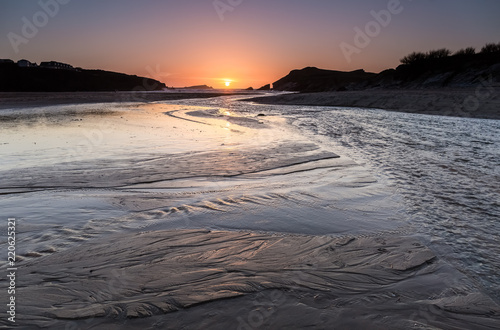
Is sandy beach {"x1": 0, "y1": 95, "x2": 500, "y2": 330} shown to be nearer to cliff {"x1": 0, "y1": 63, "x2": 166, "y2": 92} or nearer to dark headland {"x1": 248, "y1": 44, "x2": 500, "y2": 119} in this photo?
dark headland {"x1": 248, "y1": 44, "x2": 500, "y2": 119}

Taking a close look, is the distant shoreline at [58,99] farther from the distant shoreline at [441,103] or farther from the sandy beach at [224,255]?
the distant shoreline at [441,103]

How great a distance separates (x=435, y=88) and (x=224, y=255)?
1524 inches

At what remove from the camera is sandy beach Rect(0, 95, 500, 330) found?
227 centimetres

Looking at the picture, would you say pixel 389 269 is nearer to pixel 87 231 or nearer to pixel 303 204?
pixel 303 204

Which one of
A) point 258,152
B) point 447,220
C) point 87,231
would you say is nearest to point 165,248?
point 87,231

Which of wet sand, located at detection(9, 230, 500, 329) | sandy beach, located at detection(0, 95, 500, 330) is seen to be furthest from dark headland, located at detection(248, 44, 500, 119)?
wet sand, located at detection(9, 230, 500, 329)

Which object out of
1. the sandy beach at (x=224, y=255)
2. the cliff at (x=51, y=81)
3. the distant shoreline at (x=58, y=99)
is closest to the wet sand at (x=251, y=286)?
the sandy beach at (x=224, y=255)

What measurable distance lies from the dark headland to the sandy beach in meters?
17.2

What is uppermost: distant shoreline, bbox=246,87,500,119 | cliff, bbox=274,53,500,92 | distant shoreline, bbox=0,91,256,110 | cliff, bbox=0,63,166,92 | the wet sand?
cliff, bbox=0,63,166,92

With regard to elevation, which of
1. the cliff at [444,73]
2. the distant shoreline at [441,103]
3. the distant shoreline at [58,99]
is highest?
the cliff at [444,73]

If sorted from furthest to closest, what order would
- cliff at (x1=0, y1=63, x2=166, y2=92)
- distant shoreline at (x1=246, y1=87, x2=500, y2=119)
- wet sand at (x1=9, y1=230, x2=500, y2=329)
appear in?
cliff at (x1=0, y1=63, x2=166, y2=92)
distant shoreline at (x1=246, y1=87, x2=500, y2=119)
wet sand at (x1=9, y1=230, x2=500, y2=329)

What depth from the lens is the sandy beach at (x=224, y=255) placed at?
227 cm

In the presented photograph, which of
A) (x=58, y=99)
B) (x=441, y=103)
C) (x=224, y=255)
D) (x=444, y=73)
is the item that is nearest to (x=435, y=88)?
(x=444, y=73)

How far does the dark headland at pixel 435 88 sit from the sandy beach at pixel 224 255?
17.2 metres
